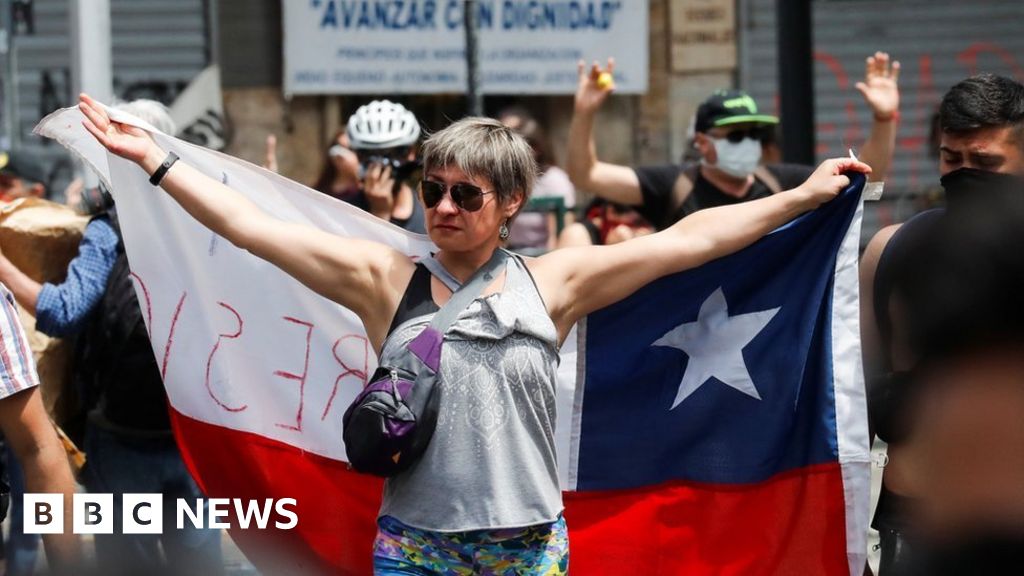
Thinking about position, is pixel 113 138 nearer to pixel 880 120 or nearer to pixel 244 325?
pixel 244 325

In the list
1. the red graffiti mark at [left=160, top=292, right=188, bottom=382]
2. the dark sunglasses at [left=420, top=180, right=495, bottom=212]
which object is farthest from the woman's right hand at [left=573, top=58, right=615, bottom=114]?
the dark sunglasses at [left=420, top=180, right=495, bottom=212]

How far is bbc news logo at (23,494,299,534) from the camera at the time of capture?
4367 mm

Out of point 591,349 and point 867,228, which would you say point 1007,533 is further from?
point 867,228

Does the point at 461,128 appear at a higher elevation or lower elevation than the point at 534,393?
higher

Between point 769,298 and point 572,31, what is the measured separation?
34.9 ft

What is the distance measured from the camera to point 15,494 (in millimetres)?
5656

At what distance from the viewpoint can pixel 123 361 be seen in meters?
5.29

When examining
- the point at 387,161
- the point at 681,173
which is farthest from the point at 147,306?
the point at 681,173

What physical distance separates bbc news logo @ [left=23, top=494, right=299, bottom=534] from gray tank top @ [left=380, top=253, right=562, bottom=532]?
3.25ft

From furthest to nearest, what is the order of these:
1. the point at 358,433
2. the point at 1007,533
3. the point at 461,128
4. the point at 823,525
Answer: the point at 823,525
the point at 461,128
the point at 358,433
the point at 1007,533

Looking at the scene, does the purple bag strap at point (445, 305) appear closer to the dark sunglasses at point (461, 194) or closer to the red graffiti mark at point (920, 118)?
the dark sunglasses at point (461, 194)

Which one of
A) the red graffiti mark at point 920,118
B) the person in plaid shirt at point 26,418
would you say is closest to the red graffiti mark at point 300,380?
the person in plaid shirt at point 26,418

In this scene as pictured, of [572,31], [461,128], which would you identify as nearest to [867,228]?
[572,31]

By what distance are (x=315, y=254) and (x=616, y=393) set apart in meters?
1.18
